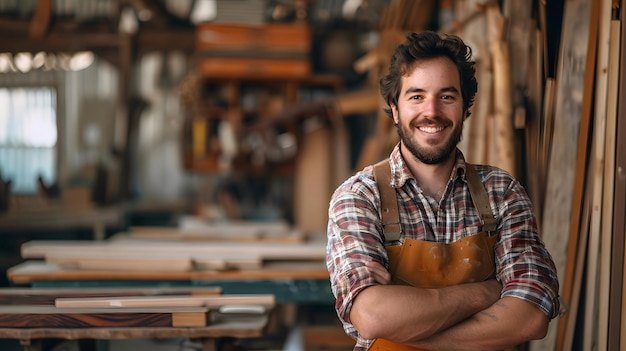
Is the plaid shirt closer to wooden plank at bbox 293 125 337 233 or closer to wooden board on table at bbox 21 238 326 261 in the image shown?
wooden board on table at bbox 21 238 326 261

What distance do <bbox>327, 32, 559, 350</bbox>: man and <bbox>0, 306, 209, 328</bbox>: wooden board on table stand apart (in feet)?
3.55

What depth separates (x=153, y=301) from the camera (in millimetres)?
3234

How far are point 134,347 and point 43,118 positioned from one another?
4037mm

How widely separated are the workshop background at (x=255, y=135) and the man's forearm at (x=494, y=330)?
0.70m

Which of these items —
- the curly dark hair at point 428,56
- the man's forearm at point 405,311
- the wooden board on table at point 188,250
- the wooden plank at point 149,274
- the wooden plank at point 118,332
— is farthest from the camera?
the wooden board on table at point 188,250

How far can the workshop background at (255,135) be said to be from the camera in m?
2.99

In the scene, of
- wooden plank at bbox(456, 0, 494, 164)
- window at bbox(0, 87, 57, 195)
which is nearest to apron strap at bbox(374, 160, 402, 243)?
wooden plank at bbox(456, 0, 494, 164)

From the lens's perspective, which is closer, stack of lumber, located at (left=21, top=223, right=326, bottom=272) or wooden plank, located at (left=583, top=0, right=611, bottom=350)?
wooden plank, located at (left=583, top=0, right=611, bottom=350)

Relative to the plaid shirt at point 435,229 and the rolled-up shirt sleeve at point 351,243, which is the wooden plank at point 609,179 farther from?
the rolled-up shirt sleeve at point 351,243

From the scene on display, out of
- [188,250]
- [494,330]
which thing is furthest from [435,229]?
[188,250]

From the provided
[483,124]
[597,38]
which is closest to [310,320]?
[483,124]

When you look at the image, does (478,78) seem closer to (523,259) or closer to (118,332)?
(523,259)

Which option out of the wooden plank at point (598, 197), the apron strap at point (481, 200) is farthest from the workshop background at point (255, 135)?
the apron strap at point (481, 200)

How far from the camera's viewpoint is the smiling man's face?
2.23 meters
